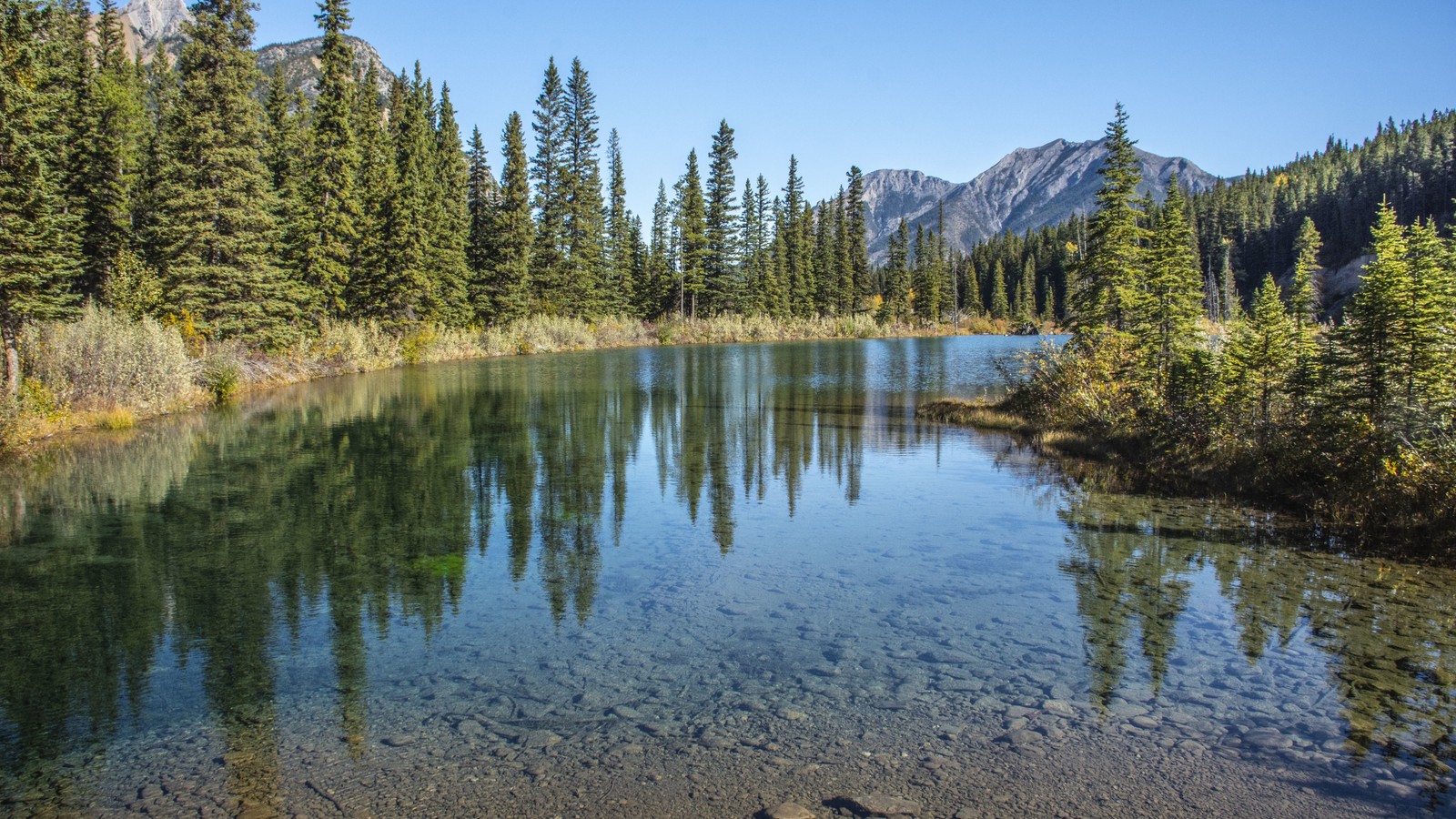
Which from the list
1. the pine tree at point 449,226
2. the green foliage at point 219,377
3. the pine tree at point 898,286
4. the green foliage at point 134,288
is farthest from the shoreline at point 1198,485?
the pine tree at point 898,286

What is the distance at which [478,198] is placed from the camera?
66.5 m

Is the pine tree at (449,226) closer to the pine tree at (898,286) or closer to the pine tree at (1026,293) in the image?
the pine tree at (898,286)

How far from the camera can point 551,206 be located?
6556 centimetres

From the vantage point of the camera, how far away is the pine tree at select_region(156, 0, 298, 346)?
92.2ft

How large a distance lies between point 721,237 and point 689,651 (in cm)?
7406

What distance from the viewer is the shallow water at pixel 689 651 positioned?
16.8 feet

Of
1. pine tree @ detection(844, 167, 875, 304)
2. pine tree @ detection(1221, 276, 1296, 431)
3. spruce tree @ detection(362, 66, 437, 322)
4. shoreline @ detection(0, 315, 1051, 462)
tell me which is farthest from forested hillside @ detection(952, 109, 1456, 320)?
pine tree @ detection(1221, 276, 1296, 431)

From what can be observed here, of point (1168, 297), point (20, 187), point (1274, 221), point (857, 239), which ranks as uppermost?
point (1274, 221)

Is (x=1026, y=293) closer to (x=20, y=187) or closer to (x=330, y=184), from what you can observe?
(x=330, y=184)

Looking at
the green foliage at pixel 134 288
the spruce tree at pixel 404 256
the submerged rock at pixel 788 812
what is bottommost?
the submerged rock at pixel 788 812

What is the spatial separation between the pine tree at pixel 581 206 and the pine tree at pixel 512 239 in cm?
550

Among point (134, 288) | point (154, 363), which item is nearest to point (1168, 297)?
point (154, 363)

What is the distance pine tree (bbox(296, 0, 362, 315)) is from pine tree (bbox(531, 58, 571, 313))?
21062 millimetres

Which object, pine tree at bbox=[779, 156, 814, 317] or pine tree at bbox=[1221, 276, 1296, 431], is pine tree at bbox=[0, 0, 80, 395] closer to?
pine tree at bbox=[1221, 276, 1296, 431]
